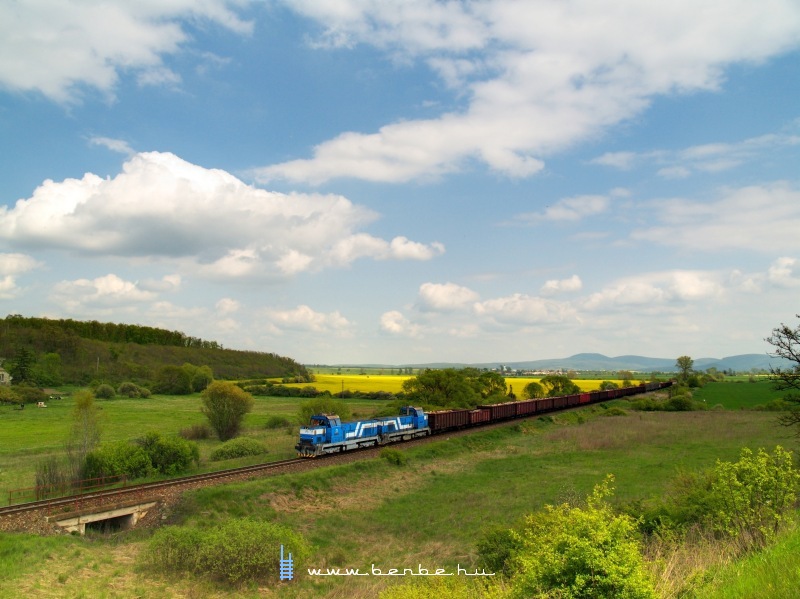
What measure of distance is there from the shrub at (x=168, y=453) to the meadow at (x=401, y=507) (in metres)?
9.49

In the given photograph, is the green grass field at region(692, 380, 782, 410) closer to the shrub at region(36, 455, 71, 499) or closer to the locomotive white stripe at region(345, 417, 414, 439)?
the locomotive white stripe at region(345, 417, 414, 439)

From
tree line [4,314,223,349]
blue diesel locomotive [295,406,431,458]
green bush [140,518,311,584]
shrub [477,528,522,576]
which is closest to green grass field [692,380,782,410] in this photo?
blue diesel locomotive [295,406,431,458]

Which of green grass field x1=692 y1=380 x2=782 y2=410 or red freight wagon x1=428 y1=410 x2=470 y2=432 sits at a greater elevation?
red freight wagon x1=428 y1=410 x2=470 y2=432

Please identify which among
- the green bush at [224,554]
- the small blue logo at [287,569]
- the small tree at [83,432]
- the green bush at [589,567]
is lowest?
the small blue logo at [287,569]

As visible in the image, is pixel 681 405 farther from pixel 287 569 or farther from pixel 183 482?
pixel 287 569

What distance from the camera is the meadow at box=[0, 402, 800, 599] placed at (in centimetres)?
1817

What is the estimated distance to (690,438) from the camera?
5497 cm

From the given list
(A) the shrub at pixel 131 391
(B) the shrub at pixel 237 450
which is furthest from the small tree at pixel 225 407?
(A) the shrub at pixel 131 391

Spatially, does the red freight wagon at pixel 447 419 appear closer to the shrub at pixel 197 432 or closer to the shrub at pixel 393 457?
the shrub at pixel 393 457

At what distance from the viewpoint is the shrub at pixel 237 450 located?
4325 cm

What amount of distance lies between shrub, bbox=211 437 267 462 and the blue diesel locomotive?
15.9ft

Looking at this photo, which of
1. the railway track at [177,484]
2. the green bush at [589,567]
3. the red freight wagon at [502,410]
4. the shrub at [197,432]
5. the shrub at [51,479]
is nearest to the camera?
the green bush at [589,567]

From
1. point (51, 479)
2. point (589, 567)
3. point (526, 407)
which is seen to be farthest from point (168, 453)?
point (526, 407)

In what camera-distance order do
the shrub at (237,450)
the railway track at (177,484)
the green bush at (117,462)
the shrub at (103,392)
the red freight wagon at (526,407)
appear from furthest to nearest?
the shrub at (103,392) < the red freight wagon at (526,407) < the shrub at (237,450) < the green bush at (117,462) < the railway track at (177,484)
